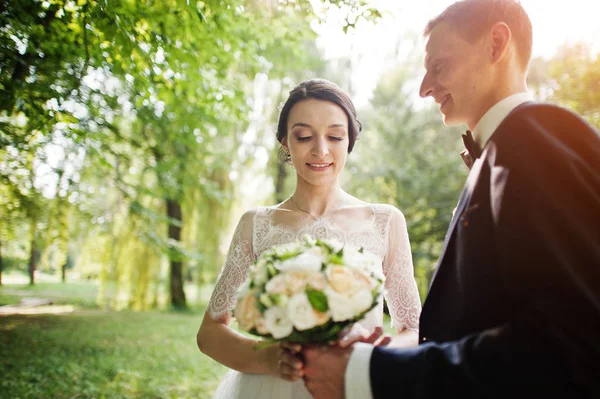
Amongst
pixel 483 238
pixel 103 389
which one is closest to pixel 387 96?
pixel 103 389

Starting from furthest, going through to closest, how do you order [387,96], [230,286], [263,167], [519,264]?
[387,96], [263,167], [230,286], [519,264]

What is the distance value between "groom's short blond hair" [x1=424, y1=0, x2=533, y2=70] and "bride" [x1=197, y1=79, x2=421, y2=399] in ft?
3.20

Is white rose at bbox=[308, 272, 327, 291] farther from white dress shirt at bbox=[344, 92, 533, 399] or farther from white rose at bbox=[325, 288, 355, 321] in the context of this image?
white dress shirt at bbox=[344, 92, 533, 399]

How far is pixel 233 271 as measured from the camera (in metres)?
2.52

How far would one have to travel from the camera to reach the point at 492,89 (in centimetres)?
168

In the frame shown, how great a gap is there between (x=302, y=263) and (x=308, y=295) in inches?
4.7

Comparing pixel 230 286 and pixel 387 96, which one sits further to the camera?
pixel 387 96

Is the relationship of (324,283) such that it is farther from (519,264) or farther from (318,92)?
(318,92)

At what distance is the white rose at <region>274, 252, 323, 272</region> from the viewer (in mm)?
1540

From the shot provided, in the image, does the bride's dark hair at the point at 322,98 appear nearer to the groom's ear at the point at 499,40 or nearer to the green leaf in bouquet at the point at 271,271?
the groom's ear at the point at 499,40

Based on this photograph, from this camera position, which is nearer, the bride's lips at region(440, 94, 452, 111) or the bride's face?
the bride's lips at region(440, 94, 452, 111)

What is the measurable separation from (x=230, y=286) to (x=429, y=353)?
1.35 m

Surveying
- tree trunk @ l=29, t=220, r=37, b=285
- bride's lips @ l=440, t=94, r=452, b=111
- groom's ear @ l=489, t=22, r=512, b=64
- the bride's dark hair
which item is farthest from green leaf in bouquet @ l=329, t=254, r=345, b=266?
tree trunk @ l=29, t=220, r=37, b=285

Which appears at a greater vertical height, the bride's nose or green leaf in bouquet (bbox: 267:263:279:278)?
the bride's nose
